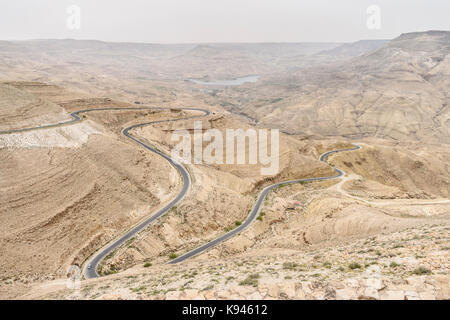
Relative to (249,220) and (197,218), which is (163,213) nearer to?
(197,218)

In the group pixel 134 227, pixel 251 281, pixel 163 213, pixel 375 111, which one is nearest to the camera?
pixel 251 281

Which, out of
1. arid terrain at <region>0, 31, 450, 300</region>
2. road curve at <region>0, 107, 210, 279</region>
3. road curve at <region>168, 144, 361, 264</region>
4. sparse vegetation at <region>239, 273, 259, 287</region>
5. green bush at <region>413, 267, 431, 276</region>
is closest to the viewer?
green bush at <region>413, 267, 431, 276</region>

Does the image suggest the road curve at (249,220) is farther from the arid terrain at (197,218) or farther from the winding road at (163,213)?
the arid terrain at (197,218)

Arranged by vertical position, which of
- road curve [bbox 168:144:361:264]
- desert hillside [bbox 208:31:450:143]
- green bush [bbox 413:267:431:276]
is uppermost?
desert hillside [bbox 208:31:450:143]

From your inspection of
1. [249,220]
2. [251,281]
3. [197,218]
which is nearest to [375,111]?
[249,220]

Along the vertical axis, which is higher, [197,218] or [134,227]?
[134,227]

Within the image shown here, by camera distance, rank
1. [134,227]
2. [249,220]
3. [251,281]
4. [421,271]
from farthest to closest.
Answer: [249,220] < [134,227] < [251,281] < [421,271]

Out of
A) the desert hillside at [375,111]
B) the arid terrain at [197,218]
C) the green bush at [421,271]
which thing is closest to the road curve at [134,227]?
the arid terrain at [197,218]

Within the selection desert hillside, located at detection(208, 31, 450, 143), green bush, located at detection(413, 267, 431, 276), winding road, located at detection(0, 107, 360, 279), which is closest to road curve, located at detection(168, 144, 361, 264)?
winding road, located at detection(0, 107, 360, 279)

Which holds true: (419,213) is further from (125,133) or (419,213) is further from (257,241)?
(125,133)

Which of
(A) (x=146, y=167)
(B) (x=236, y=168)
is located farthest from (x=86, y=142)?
(B) (x=236, y=168)

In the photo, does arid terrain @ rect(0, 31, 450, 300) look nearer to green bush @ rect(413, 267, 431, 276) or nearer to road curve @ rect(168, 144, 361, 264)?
green bush @ rect(413, 267, 431, 276)
